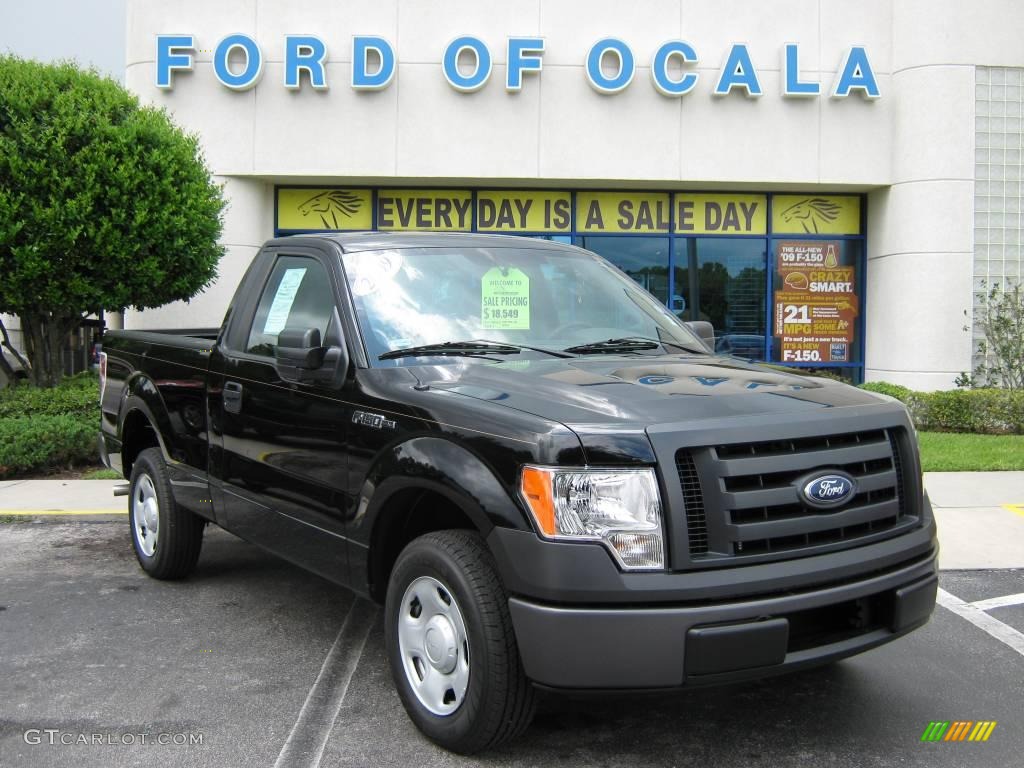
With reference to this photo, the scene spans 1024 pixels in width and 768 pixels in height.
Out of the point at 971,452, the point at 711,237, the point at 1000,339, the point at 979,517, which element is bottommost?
the point at 979,517

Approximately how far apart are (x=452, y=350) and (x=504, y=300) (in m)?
0.50

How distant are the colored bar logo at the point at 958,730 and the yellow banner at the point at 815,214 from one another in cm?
1310

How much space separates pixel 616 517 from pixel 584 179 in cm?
1240

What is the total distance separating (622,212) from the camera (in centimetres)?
1596

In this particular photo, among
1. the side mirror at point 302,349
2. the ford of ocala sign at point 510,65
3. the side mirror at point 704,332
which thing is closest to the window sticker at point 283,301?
the side mirror at point 302,349

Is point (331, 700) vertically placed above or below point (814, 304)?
below

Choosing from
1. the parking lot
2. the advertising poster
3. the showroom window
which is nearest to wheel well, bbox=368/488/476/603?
the parking lot

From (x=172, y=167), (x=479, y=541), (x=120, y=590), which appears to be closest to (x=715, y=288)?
(x=172, y=167)

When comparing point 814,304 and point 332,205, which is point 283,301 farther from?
point 814,304

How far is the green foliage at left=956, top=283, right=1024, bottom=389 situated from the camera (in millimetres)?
14289

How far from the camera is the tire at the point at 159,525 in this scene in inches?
223

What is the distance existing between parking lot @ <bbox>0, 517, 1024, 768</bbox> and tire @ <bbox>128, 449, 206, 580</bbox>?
0.19 m

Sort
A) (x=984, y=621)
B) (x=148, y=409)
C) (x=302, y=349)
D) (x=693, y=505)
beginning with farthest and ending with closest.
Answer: (x=148, y=409) → (x=984, y=621) → (x=302, y=349) → (x=693, y=505)

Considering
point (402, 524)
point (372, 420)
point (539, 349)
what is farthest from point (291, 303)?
point (402, 524)
